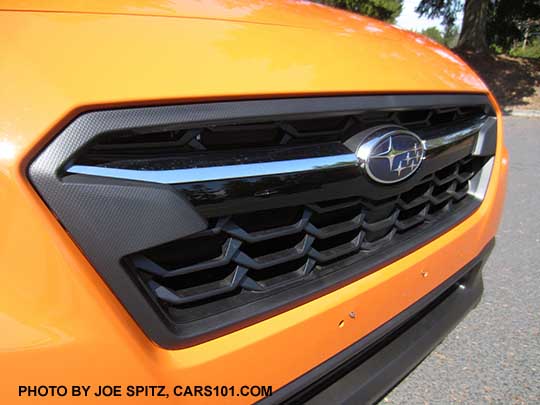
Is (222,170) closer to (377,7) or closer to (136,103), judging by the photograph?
(136,103)

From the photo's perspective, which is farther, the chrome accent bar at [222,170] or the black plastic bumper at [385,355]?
the black plastic bumper at [385,355]

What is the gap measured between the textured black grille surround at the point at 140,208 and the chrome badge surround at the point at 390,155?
0.19 m

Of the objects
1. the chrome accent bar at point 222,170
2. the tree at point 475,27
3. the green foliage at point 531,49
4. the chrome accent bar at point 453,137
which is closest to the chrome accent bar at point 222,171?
the chrome accent bar at point 222,170

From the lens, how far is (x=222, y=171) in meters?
0.96

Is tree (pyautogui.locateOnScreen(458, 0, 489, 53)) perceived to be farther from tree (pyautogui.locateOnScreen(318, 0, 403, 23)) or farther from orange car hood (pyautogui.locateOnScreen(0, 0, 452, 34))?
orange car hood (pyautogui.locateOnScreen(0, 0, 452, 34))

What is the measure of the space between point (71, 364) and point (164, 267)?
0.82 feet

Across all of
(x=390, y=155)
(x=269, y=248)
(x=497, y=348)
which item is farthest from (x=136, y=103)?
(x=497, y=348)

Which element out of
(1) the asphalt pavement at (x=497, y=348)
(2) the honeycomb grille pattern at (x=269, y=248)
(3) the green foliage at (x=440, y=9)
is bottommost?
(1) the asphalt pavement at (x=497, y=348)

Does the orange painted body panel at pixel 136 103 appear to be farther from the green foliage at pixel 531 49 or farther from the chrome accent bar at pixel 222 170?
the green foliage at pixel 531 49

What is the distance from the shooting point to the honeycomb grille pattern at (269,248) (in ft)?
3.18

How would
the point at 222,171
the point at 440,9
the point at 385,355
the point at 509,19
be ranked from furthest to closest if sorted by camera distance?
the point at 509,19
the point at 440,9
the point at 385,355
the point at 222,171

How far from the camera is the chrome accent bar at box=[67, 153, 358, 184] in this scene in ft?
2.80

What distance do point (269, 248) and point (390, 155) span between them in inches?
16.7

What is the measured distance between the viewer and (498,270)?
9.45 feet
